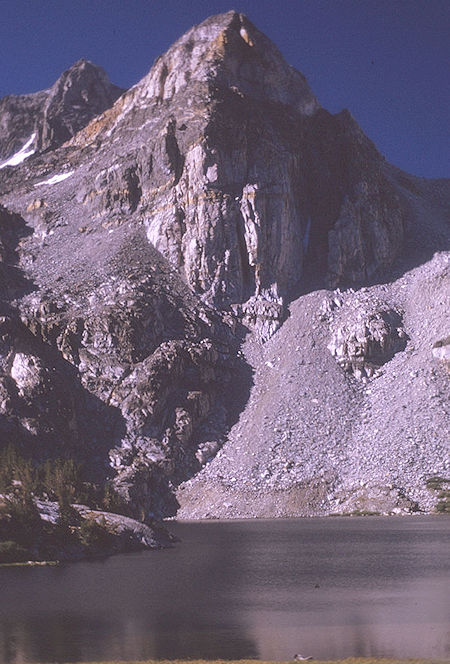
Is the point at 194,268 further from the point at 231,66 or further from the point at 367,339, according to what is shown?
the point at 231,66

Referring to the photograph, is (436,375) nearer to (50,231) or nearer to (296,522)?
(296,522)

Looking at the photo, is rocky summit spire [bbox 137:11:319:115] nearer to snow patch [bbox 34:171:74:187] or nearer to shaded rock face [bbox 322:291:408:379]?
snow patch [bbox 34:171:74:187]

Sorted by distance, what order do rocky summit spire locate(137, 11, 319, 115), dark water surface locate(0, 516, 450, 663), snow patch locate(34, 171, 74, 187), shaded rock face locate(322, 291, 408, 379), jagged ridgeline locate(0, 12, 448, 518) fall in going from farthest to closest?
snow patch locate(34, 171, 74, 187)
rocky summit spire locate(137, 11, 319, 115)
shaded rock face locate(322, 291, 408, 379)
jagged ridgeline locate(0, 12, 448, 518)
dark water surface locate(0, 516, 450, 663)

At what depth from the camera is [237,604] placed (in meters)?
40.6

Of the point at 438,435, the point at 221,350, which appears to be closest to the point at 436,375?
the point at 438,435

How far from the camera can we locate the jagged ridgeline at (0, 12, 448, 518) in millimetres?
118938

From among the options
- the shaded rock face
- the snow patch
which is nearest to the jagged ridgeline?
the shaded rock face

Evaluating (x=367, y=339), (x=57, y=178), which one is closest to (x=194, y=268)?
(x=367, y=339)

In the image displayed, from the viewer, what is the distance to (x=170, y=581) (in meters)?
49.0

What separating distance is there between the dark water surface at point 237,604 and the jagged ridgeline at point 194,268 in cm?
4062

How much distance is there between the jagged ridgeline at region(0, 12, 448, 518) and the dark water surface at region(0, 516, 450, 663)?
40.6m

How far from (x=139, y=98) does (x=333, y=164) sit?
146 feet

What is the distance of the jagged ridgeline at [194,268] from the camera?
118938 millimetres

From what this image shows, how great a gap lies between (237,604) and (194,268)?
4418 inches
